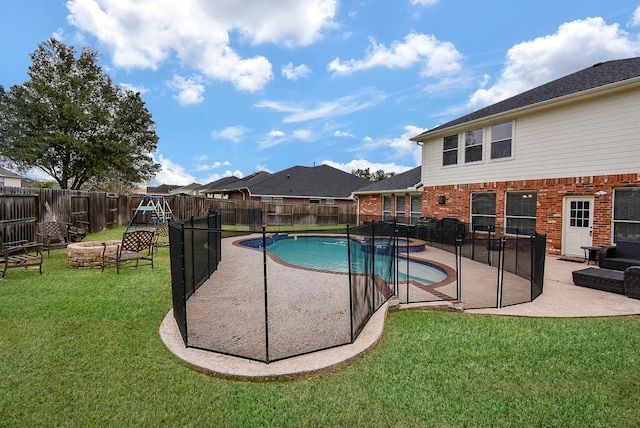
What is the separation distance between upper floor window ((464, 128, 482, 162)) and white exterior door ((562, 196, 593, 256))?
12.3 feet

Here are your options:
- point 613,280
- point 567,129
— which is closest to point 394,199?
point 567,129

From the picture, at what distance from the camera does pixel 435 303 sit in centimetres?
558

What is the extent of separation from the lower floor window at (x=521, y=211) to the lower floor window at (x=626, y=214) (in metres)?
2.24

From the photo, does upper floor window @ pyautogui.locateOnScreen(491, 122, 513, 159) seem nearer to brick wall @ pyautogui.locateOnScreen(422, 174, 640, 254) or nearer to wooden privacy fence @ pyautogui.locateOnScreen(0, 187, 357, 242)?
brick wall @ pyautogui.locateOnScreen(422, 174, 640, 254)

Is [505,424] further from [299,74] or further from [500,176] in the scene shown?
[299,74]

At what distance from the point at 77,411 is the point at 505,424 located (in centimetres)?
363

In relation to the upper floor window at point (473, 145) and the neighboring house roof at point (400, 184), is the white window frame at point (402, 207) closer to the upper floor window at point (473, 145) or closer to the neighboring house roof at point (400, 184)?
the neighboring house roof at point (400, 184)

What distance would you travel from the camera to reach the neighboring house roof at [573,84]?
978cm

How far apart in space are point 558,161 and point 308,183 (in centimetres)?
2093

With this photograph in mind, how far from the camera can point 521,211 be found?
1177 centimetres

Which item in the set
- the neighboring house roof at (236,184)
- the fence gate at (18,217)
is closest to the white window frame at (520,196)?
the fence gate at (18,217)

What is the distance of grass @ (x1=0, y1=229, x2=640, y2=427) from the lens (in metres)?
2.73

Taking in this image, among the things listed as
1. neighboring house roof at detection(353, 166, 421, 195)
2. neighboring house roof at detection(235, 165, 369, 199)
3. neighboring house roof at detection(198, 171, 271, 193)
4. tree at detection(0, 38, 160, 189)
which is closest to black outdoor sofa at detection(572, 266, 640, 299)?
neighboring house roof at detection(353, 166, 421, 195)

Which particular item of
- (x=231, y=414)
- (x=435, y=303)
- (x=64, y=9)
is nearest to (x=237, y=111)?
(x=64, y=9)
